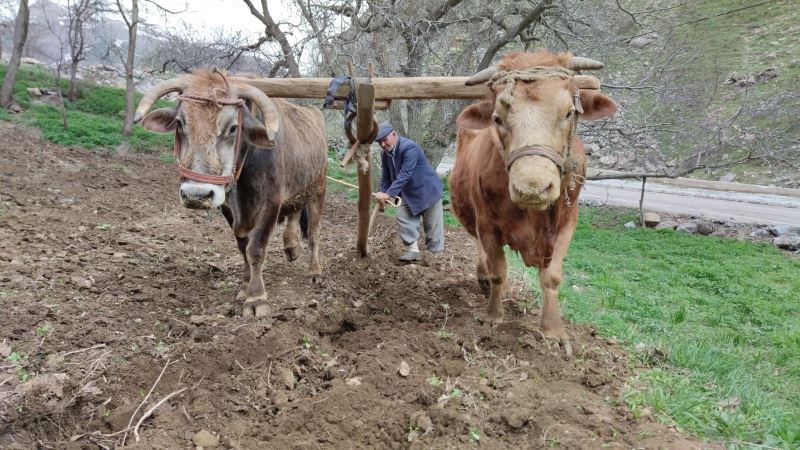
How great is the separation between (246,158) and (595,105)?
112 inches

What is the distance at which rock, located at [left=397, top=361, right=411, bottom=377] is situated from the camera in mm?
3752

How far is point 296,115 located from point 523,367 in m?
3.84

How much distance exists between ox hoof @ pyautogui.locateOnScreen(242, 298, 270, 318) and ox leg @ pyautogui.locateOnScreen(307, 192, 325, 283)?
4.31 feet

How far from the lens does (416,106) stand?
40.2 ft

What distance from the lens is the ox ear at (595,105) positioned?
13.4 feet

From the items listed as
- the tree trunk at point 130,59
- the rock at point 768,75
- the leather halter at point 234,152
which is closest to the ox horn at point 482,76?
the leather halter at point 234,152

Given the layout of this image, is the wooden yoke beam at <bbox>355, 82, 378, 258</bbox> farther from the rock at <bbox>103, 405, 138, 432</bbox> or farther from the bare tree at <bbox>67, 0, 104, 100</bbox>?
the bare tree at <bbox>67, 0, 104, 100</bbox>

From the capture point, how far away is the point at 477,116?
14.0ft

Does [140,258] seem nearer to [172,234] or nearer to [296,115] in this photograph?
[172,234]

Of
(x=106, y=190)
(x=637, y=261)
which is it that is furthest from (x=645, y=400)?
(x=106, y=190)

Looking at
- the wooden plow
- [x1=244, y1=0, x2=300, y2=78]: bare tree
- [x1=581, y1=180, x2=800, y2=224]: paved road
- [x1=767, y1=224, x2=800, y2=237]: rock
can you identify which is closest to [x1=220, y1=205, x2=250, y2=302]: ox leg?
the wooden plow

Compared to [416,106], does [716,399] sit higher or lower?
lower

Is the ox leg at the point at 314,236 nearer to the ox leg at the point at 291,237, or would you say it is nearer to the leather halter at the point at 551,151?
the ox leg at the point at 291,237

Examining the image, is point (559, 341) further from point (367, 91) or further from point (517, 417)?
point (367, 91)
